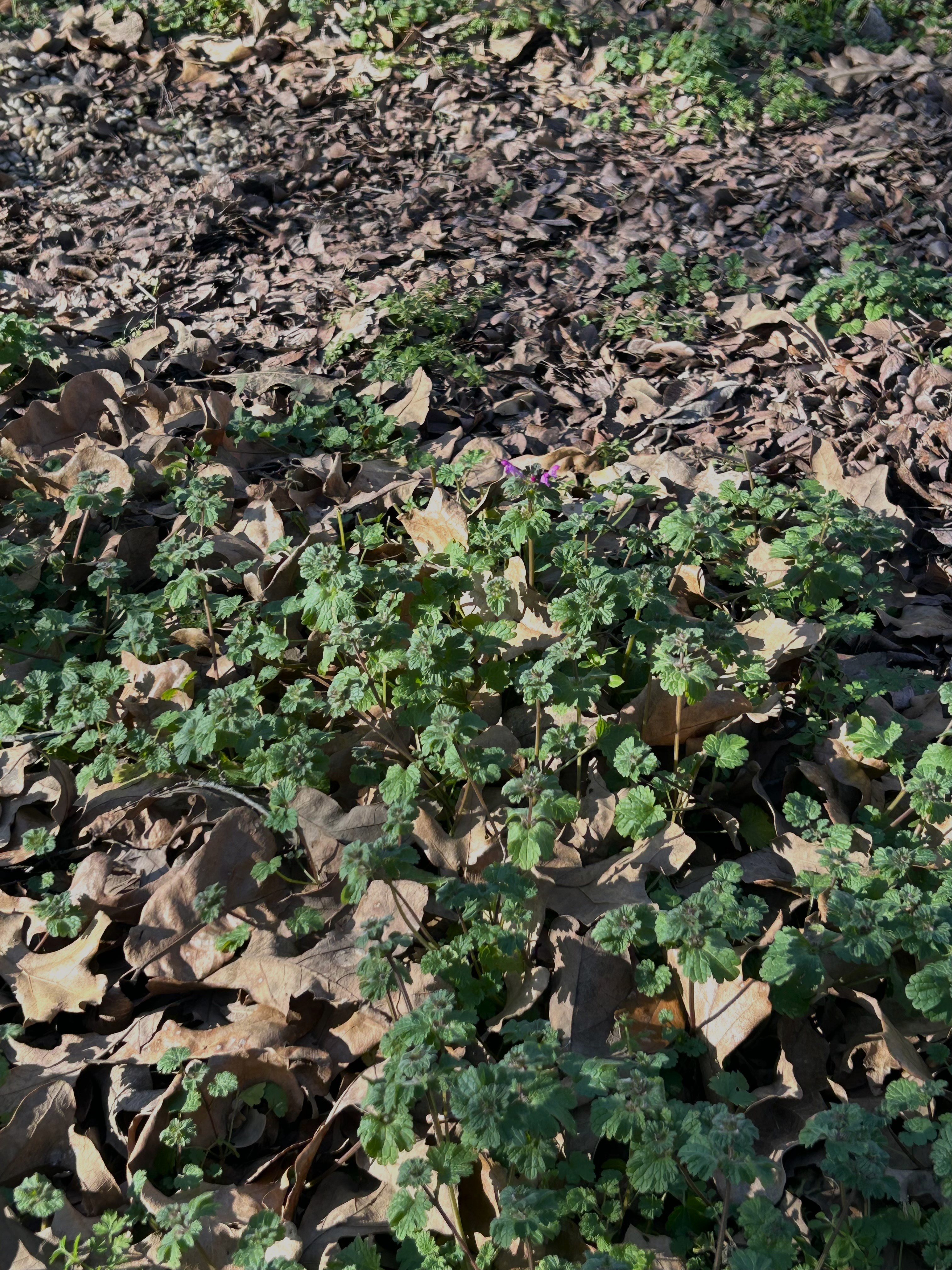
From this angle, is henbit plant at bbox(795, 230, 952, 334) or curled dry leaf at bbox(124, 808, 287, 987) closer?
curled dry leaf at bbox(124, 808, 287, 987)

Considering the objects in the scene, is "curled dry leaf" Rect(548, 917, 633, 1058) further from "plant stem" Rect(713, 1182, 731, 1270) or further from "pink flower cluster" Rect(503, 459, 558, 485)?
"pink flower cluster" Rect(503, 459, 558, 485)

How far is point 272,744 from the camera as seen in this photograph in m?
2.58

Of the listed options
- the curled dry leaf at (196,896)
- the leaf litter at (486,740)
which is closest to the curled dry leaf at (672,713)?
the leaf litter at (486,740)

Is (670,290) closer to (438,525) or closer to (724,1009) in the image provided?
(438,525)

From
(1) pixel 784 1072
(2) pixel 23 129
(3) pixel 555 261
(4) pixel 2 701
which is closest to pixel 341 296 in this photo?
(3) pixel 555 261

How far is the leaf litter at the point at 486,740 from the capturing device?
195 centimetres

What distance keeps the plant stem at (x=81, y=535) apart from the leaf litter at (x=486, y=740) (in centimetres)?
3

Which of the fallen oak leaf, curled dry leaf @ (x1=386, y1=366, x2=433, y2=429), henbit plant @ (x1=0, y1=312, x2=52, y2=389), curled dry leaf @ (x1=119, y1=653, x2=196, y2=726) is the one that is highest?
henbit plant @ (x1=0, y1=312, x2=52, y2=389)

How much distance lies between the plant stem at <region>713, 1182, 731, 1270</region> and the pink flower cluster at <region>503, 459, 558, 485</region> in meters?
1.80

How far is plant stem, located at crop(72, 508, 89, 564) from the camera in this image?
3.35m

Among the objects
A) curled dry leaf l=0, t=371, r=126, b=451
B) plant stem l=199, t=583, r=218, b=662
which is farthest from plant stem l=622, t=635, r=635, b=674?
curled dry leaf l=0, t=371, r=126, b=451

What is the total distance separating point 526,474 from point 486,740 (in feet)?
2.51

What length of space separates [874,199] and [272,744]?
4.26 meters

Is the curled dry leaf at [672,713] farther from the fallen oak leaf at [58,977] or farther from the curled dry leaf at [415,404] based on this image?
the curled dry leaf at [415,404]
